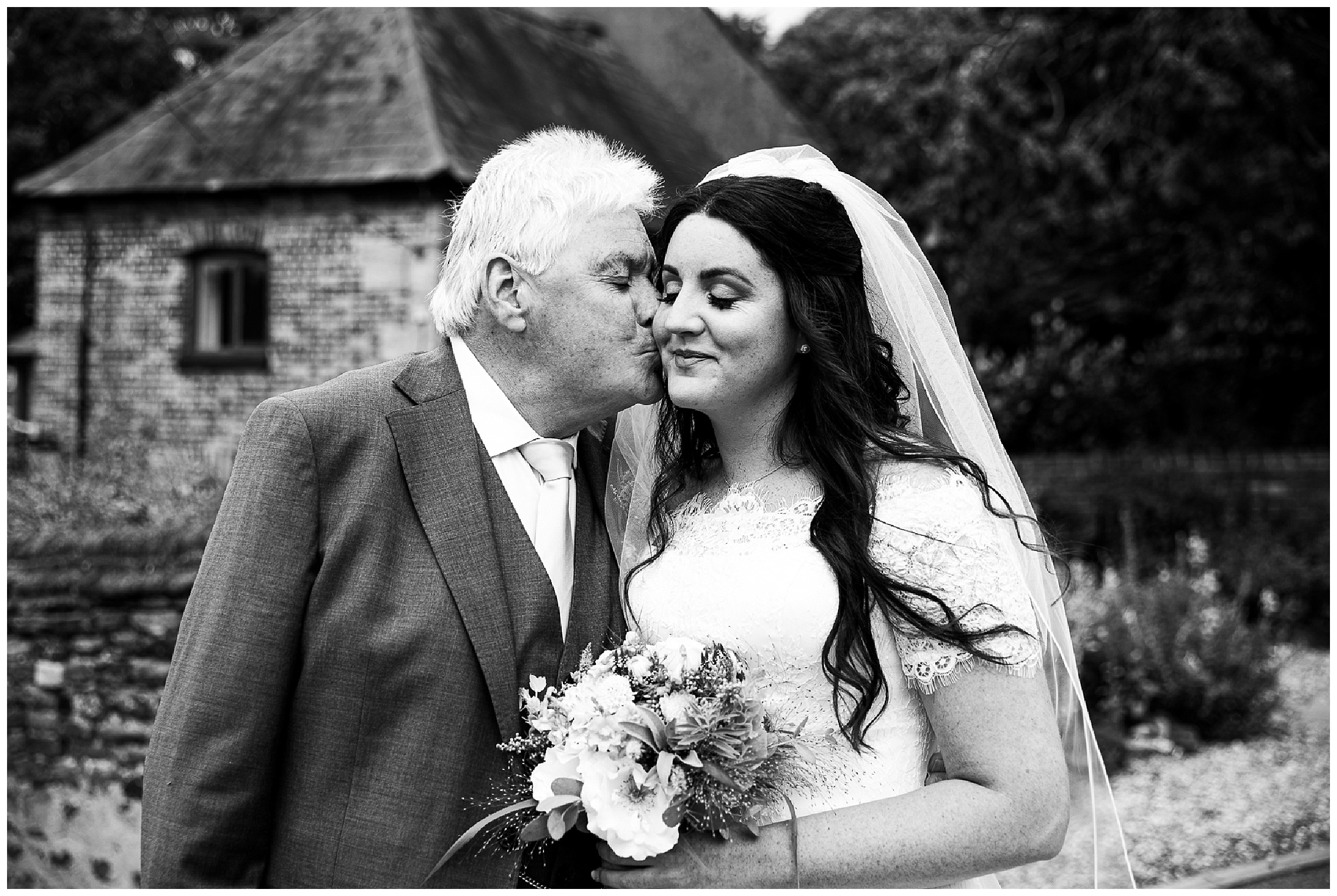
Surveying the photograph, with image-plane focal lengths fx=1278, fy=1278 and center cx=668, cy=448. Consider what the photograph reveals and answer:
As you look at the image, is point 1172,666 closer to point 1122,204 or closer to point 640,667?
point 640,667

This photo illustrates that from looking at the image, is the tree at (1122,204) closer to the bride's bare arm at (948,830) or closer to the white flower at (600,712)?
the bride's bare arm at (948,830)

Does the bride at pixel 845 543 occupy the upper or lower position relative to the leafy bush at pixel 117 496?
upper

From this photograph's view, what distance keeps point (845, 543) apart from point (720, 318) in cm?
56

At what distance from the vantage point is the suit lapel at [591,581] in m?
2.82

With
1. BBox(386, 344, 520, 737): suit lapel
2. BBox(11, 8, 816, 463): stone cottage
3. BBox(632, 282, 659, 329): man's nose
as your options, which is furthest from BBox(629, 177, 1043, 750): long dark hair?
BBox(11, 8, 816, 463): stone cottage

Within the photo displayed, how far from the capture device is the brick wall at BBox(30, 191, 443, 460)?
45.8ft

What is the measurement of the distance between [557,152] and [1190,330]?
15.1 meters

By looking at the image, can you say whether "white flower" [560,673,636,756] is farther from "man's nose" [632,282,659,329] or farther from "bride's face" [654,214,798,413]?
"man's nose" [632,282,659,329]

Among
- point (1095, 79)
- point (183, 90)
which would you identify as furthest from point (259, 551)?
point (183, 90)

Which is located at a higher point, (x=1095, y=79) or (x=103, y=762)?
(x=1095, y=79)

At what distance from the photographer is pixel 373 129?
46.3 ft

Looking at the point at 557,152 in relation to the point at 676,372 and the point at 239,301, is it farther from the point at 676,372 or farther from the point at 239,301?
the point at 239,301

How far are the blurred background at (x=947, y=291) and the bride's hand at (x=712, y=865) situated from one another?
151 inches

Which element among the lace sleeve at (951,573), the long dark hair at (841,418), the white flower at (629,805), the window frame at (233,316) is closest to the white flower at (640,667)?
the white flower at (629,805)
